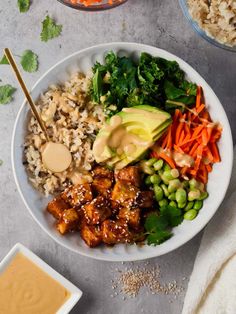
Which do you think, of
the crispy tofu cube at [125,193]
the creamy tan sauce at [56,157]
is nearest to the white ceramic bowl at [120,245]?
the creamy tan sauce at [56,157]

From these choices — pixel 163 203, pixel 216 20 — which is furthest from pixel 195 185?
pixel 216 20

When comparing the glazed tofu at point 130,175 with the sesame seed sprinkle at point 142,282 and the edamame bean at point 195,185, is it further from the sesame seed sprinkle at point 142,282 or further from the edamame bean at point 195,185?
the sesame seed sprinkle at point 142,282

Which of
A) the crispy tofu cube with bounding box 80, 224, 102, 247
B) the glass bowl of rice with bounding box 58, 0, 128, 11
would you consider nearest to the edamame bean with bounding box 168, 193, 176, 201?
the crispy tofu cube with bounding box 80, 224, 102, 247

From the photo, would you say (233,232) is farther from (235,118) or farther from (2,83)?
(2,83)

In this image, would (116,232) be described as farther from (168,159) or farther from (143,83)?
(143,83)

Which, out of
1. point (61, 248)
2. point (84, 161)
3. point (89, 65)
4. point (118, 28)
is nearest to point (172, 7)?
point (118, 28)

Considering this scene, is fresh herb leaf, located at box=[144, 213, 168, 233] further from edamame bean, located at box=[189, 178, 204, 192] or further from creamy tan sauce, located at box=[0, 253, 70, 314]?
creamy tan sauce, located at box=[0, 253, 70, 314]
